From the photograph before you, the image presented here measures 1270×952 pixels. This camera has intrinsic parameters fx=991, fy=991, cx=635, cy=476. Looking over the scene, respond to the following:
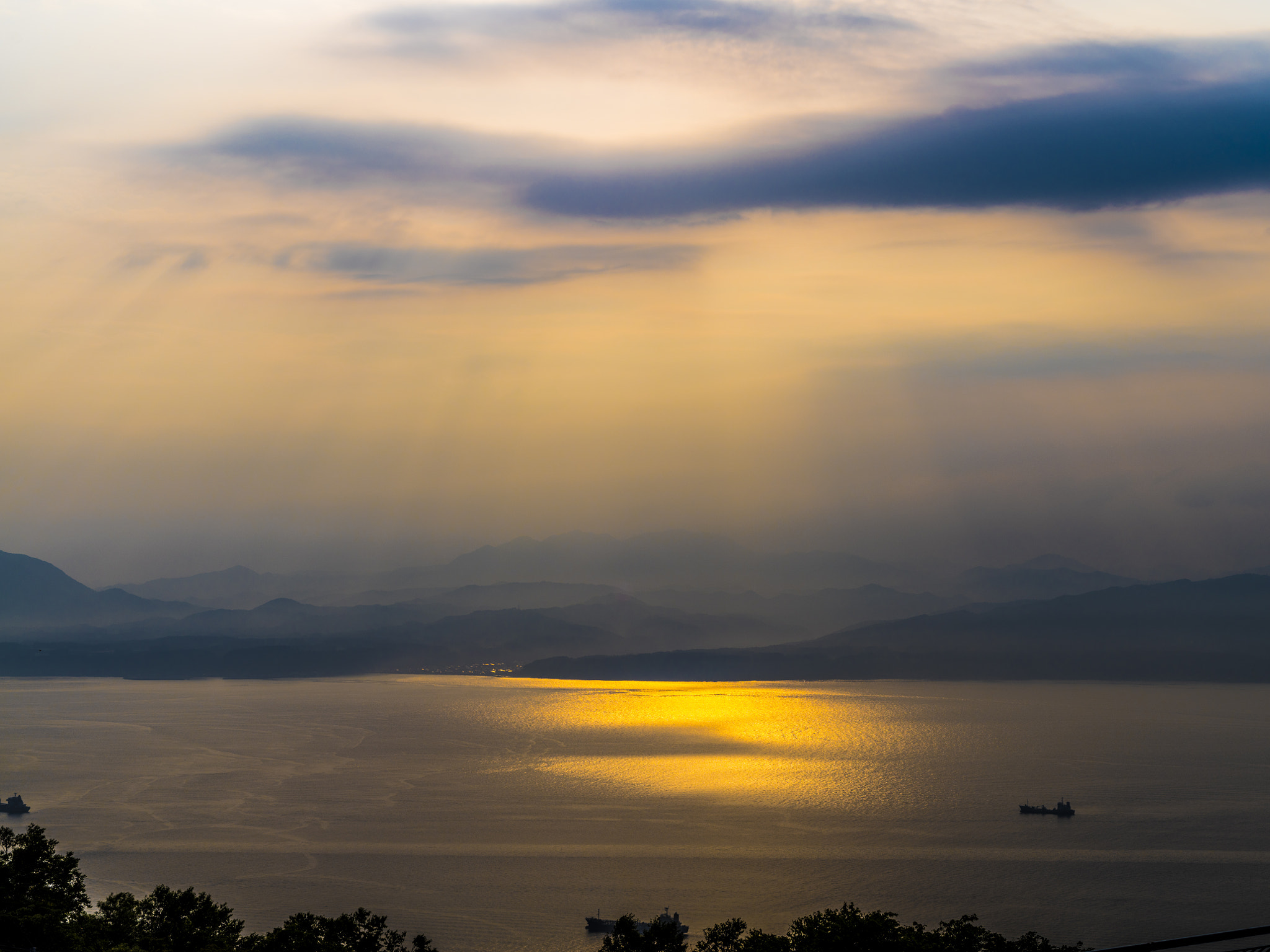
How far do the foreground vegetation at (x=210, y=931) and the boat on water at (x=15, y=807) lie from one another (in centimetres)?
7148

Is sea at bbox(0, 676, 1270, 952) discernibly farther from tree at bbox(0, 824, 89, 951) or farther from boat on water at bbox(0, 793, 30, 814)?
tree at bbox(0, 824, 89, 951)

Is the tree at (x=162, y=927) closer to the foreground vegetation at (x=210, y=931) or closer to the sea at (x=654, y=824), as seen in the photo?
the foreground vegetation at (x=210, y=931)

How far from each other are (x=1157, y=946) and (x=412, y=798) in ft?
338

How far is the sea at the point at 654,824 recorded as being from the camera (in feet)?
220

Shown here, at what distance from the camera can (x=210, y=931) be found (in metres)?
34.1

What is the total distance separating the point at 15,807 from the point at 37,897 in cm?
7560

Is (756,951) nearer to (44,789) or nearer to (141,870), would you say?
(141,870)

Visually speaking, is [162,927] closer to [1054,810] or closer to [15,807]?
[15,807]

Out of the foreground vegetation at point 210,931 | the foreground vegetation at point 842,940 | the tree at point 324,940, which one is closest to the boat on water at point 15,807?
the foreground vegetation at point 210,931

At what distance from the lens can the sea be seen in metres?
67.2

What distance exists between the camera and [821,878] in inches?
2867

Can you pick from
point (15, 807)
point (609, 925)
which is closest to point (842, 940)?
point (609, 925)

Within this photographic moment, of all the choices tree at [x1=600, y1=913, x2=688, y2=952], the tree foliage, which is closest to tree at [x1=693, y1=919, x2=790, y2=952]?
the tree foliage

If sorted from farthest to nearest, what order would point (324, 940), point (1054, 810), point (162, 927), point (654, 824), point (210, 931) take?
point (1054, 810) < point (654, 824) < point (324, 940) < point (162, 927) < point (210, 931)
